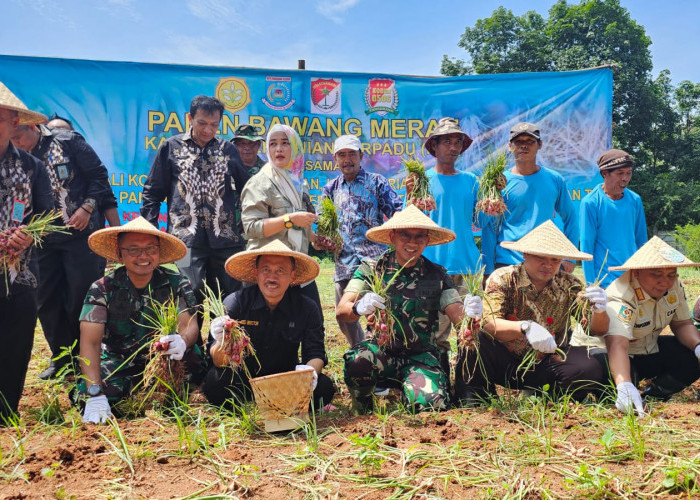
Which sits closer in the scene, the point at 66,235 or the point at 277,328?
the point at 277,328

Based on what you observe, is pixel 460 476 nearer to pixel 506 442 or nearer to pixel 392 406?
pixel 506 442

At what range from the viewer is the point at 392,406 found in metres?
3.14

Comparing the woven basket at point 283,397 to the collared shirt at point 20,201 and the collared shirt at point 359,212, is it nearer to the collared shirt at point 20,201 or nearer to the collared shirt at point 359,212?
the collared shirt at point 359,212

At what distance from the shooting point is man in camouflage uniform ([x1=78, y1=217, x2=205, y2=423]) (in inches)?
119

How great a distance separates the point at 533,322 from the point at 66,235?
10.6ft

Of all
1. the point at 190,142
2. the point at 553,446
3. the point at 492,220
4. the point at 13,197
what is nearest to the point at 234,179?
the point at 190,142

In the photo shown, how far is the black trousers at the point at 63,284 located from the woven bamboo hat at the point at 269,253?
1261mm

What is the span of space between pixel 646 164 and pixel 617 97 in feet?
11.1

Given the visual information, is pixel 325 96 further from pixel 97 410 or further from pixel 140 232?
pixel 97 410

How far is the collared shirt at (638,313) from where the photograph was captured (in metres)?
3.22

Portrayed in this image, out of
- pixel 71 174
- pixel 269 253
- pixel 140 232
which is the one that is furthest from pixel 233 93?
pixel 269 253

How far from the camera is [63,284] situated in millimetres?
3846

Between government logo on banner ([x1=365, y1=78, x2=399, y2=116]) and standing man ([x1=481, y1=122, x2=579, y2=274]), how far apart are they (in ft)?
15.4

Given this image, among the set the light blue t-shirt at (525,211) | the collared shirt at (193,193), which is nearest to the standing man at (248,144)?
the collared shirt at (193,193)
